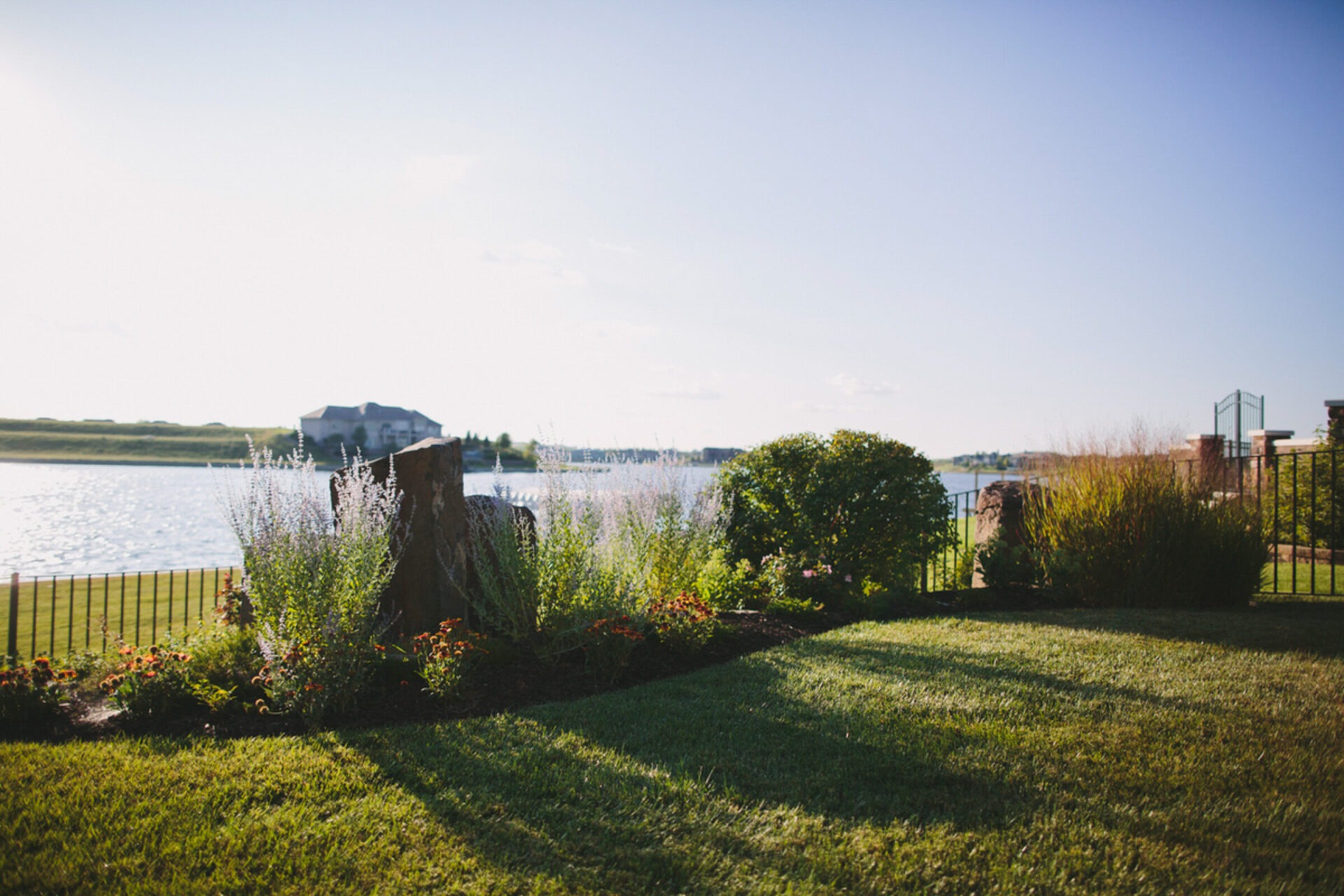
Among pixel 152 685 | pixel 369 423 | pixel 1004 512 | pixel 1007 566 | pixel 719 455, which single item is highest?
pixel 369 423

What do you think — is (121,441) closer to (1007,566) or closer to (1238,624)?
(1007,566)

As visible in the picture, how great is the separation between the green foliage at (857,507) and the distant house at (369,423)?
146 ft

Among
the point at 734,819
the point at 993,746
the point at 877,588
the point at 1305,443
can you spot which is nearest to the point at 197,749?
the point at 734,819

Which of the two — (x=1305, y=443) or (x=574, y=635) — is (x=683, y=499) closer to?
(x=574, y=635)

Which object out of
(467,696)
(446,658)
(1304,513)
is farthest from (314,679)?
(1304,513)

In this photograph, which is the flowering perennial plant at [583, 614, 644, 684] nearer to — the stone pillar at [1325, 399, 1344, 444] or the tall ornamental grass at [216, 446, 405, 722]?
the tall ornamental grass at [216, 446, 405, 722]

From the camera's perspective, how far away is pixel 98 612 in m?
10.5

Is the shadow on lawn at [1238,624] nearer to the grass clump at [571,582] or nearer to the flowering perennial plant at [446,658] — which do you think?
the grass clump at [571,582]

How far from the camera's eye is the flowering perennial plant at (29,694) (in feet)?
12.3

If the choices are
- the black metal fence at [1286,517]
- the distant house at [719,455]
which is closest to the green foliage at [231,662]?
the distant house at [719,455]

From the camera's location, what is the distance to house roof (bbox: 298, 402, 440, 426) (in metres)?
63.2

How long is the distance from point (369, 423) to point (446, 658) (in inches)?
2497

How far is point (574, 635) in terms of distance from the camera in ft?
15.6

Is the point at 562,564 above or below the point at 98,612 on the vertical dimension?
above
